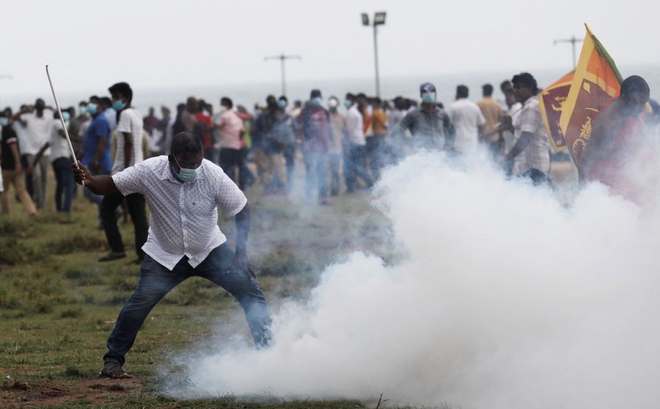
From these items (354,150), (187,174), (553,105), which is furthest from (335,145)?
(187,174)

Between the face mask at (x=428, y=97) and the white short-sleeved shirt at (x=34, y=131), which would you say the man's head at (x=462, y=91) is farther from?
the white short-sleeved shirt at (x=34, y=131)

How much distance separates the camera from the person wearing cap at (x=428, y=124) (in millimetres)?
13242

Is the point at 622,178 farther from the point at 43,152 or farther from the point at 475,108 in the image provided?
the point at 43,152

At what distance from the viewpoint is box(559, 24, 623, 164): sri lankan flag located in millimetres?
9109

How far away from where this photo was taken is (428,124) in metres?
13.3

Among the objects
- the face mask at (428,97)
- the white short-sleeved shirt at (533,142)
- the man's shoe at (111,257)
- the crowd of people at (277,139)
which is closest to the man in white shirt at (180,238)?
the crowd of people at (277,139)

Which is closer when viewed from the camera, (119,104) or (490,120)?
(119,104)

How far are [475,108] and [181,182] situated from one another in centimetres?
1015

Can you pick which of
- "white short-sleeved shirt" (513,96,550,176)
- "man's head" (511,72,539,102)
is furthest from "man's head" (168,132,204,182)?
"man's head" (511,72,539,102)

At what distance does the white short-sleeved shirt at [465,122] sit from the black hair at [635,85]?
8169mm

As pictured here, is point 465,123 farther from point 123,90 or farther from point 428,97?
point 123,90

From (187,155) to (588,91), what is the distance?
393 cm

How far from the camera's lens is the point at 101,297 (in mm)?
11086

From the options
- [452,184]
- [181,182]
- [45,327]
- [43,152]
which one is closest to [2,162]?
[43,152]
